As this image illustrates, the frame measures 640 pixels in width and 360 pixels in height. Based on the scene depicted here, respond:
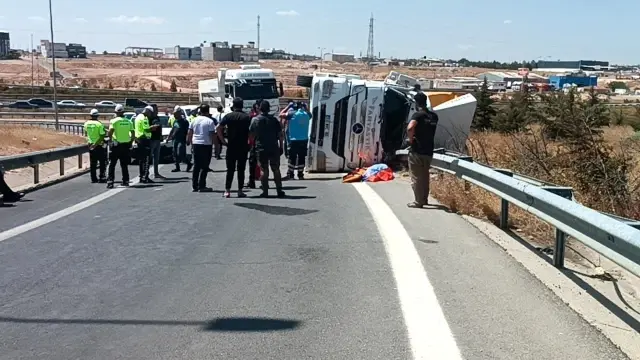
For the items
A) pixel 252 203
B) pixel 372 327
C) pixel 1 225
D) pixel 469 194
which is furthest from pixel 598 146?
pixel 1 225

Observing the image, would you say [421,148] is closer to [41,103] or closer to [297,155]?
[297,155]

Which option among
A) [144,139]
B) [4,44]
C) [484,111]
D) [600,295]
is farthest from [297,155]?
[4,44]

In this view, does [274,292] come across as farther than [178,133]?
No

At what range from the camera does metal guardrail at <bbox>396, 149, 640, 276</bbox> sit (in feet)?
17.6

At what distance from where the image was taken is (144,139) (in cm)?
1692

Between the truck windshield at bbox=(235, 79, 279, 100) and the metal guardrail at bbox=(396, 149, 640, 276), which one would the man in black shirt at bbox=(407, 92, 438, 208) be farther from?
the truck windshield at bbox=(235, 79, 279, 100)

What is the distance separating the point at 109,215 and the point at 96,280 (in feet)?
14.5

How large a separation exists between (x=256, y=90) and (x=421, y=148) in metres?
22.9

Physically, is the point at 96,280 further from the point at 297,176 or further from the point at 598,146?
the point at 297,176

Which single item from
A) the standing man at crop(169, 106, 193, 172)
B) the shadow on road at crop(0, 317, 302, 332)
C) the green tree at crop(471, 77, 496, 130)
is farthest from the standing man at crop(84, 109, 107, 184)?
the green tree at crop(471, 77, 496, 130)

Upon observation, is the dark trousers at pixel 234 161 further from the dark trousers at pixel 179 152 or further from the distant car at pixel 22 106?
the distant car at pixel 22 106

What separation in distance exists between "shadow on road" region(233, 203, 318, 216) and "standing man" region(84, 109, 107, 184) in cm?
641

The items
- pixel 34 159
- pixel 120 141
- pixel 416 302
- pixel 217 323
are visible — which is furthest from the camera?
pixel 34 159

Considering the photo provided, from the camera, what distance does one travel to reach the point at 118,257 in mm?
7578
